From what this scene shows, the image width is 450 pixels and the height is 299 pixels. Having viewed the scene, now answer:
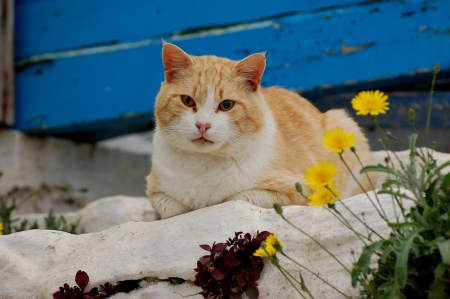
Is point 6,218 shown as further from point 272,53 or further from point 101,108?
point 272,53

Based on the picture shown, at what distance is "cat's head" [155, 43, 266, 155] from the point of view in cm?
271

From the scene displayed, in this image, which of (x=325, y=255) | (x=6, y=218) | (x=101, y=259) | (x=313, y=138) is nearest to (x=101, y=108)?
(x=6, y=218)

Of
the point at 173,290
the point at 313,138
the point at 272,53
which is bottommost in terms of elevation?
the point at 173,290

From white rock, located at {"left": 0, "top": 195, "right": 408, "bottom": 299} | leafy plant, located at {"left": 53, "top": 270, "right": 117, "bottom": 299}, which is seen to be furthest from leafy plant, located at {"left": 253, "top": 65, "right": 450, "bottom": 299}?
leafy plant, located at {"left": 53, "top": 270, "right": 117, "bottom": 299}

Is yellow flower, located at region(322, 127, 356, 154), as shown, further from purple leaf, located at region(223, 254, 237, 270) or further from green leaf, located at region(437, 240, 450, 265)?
purple leaf, located at region(223, 254, 237, 270)

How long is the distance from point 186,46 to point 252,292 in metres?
2.71

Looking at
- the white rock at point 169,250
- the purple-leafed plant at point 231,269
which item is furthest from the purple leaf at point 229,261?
the white rock at point 169,250

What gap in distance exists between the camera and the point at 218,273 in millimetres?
2113

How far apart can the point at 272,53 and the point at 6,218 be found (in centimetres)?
209

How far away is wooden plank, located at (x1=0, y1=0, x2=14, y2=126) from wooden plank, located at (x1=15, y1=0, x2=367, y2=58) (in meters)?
0.09

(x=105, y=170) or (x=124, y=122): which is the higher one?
(x=124, y=122)

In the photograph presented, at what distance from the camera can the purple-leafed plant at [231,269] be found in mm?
2115

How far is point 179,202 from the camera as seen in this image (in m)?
2.93

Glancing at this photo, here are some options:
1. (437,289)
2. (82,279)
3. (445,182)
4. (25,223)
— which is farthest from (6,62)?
(437,289)
